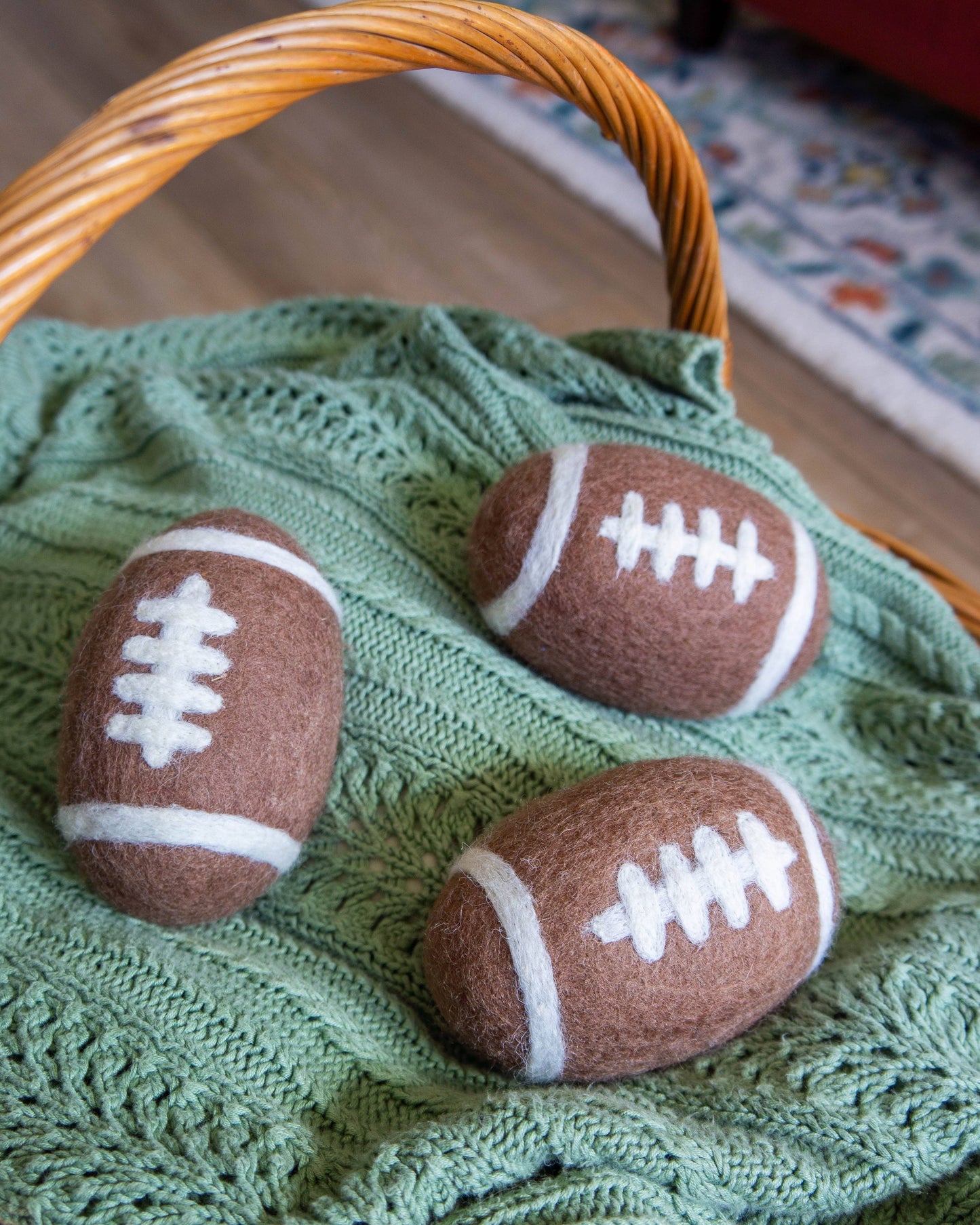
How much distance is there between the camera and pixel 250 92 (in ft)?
1.86

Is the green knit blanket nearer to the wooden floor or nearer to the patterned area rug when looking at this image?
the wooden floor

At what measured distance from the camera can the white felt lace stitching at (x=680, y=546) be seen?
2.08 ft

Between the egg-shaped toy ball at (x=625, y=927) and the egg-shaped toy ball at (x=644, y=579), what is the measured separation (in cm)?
10

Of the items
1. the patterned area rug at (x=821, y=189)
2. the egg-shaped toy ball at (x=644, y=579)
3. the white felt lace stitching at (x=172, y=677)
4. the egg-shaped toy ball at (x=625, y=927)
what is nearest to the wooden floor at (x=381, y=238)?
the patterned area rug at (x=821, y=189)

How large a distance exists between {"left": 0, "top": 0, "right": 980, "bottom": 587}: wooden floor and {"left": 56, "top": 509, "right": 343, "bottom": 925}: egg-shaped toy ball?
2.85ft

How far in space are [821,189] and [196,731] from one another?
4.76ft

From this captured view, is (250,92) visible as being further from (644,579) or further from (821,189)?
(821,189)

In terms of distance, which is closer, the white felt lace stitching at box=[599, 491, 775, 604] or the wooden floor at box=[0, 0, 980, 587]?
the white felt lace stitching at box=[599, 491, 775, 604]

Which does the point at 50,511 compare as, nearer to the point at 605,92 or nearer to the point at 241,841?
the point at 241,841

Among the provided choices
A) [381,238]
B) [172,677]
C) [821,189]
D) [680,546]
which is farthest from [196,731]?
[821,189]

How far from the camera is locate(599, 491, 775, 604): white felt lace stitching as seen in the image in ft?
2.08

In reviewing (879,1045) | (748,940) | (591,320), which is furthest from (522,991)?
(591,320)

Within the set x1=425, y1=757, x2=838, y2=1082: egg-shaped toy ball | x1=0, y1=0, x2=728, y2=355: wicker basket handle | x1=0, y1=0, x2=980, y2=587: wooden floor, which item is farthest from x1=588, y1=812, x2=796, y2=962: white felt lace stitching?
x1=0, y1=0, x2=980, y2=587: wooden floor

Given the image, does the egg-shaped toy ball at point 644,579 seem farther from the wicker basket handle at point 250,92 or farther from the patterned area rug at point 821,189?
the patterned area rug at point 821,189
